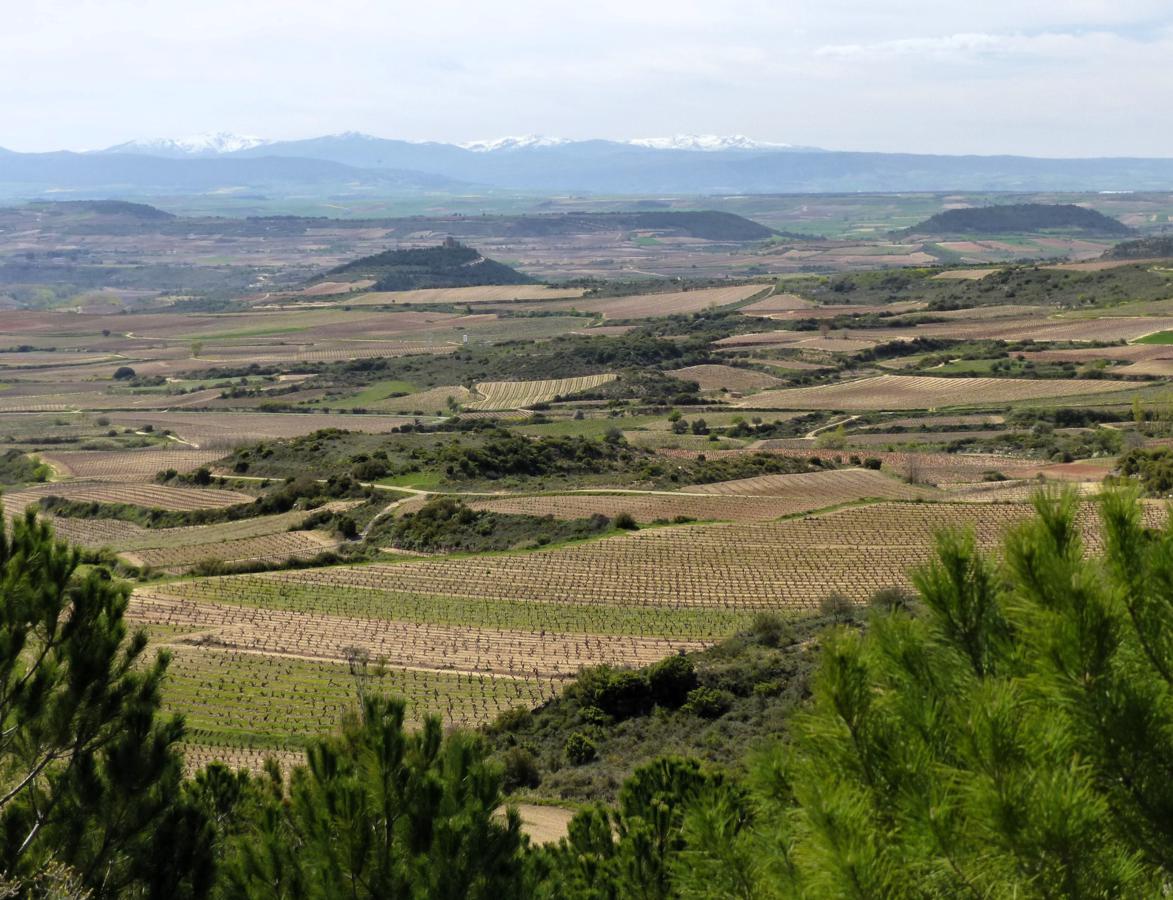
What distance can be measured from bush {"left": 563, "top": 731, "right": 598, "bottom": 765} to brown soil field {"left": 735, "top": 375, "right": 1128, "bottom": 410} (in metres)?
73.5

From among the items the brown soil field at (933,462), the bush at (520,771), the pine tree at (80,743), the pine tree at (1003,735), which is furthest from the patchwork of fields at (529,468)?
the bush at (520,771)

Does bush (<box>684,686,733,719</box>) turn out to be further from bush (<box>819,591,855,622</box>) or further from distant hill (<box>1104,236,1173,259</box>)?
distant hill (<box>1104,236,1173,259</box>)

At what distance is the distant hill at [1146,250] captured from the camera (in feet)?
582

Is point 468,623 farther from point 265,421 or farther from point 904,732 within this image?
point 265,421

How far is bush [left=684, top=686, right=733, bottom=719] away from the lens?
97.1 ft

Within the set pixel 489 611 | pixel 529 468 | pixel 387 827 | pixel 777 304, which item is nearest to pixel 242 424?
pixel 529 468

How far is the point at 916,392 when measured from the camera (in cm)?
10244

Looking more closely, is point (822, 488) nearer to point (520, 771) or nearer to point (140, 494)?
point (140, 494)

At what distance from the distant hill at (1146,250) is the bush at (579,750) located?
16697 centimetres

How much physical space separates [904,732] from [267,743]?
26.5m

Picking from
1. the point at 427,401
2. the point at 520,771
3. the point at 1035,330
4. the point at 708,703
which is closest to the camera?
the point at 520,771

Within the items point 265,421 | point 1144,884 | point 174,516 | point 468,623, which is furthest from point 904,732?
point 265,421

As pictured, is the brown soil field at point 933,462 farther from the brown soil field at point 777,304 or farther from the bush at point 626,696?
the brown soil field at point 777,304

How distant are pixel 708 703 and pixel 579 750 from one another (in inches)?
131
